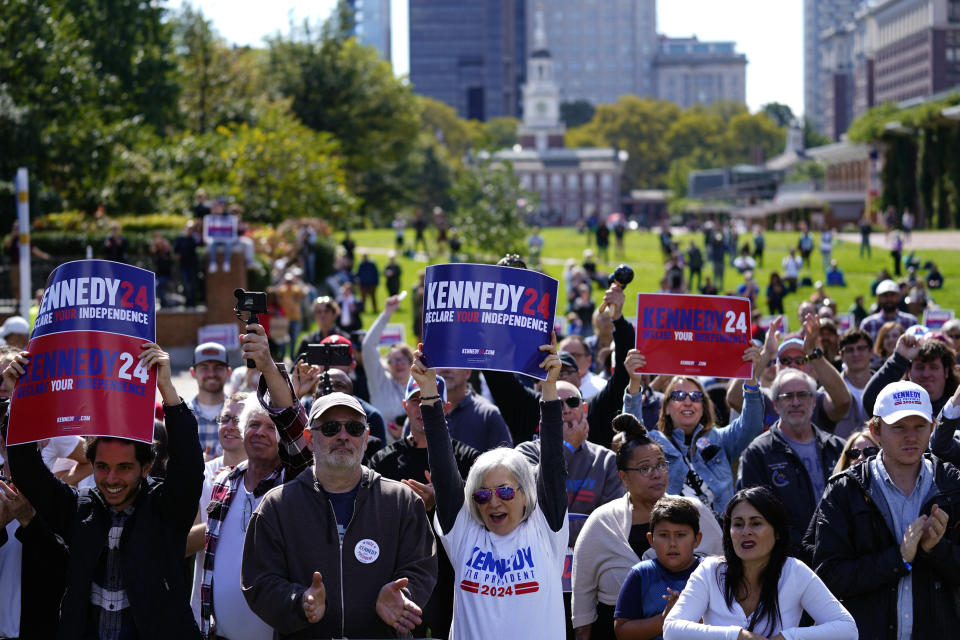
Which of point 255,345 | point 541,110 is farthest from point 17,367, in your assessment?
point 541,110

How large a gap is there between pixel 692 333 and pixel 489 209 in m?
27.6

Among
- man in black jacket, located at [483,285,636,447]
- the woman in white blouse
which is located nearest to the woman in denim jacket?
man in black jacket, located at [483,285,636,447]

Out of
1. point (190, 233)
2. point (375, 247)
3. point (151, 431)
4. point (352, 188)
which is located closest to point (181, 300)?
point (190, 233)

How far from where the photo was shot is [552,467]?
568 cm

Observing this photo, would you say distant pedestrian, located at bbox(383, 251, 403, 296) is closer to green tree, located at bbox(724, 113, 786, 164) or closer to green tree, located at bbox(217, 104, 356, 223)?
green tree, located at bbox(217, 104, 356, 223)

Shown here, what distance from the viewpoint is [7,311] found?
22734 millimetres

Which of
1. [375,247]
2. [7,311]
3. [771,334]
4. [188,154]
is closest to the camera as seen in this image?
[771,334]

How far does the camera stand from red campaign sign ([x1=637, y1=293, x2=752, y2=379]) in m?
8.32

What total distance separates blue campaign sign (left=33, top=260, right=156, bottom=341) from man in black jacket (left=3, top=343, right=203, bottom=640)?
0.25 meters

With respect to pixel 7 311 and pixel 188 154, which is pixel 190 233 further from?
pixel 188 154

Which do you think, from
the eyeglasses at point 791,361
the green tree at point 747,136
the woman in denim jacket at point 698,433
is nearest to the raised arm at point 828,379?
the eyeglasses at point 791,361

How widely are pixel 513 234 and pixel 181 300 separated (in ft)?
45.0

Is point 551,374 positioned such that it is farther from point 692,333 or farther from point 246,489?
point 692,333

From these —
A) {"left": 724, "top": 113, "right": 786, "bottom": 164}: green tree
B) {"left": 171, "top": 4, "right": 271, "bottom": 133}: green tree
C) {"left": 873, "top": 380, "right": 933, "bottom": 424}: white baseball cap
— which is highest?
{"left": 724, "top": 113, "right": 786, "bottom": 164}: green tree
